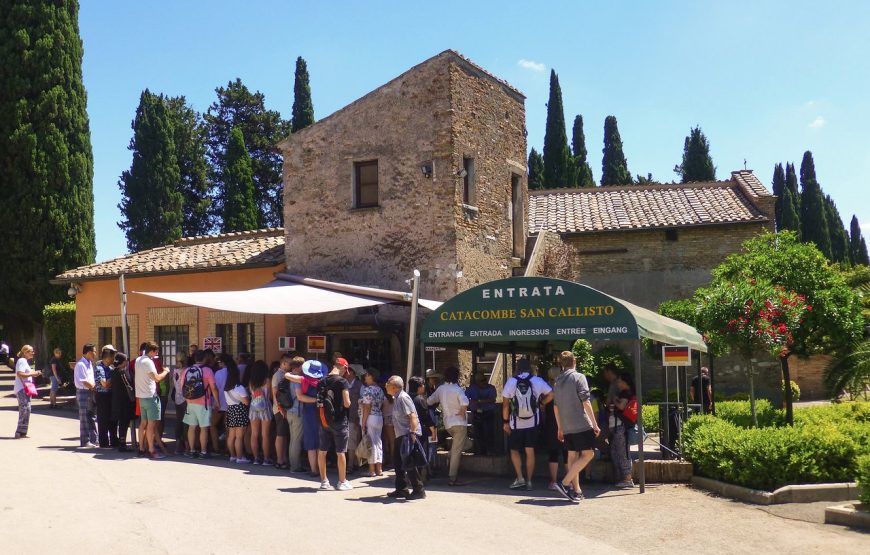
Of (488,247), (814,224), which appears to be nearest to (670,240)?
(488,247)

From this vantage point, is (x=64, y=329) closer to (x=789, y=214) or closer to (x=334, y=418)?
(x=334, y=418)

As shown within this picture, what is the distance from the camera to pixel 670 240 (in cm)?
2370

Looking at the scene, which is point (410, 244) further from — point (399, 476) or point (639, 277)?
point (639, 277)

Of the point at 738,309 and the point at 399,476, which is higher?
the point at 738,309

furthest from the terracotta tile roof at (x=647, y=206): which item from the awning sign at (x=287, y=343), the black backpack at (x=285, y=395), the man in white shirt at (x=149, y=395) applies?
the man in white shirt at (x=149, y=395)

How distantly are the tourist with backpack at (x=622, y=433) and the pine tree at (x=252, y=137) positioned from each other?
3667 centimetres

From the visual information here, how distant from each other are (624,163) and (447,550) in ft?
153

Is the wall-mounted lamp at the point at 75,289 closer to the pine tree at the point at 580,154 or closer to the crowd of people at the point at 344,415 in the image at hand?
the crowd of people at the point at 344,415

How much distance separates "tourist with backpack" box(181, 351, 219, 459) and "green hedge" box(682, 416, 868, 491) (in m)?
7.72

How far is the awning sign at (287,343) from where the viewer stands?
53.8ft

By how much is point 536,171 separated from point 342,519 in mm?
39009

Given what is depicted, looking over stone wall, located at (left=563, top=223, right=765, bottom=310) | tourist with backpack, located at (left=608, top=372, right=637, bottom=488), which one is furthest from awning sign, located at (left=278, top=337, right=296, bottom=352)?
stone wall, located at (left=563, top=223, right=765, bottom=310)

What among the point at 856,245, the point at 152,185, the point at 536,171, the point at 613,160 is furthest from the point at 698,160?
the point at 152,185

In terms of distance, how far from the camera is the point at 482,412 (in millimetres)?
12211
